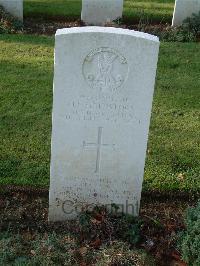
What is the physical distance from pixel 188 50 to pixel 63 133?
18.2ft

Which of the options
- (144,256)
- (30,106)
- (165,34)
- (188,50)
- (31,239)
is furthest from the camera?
(165,34)

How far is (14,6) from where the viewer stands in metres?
10.6

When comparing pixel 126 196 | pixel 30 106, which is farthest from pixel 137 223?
pixel 30 106

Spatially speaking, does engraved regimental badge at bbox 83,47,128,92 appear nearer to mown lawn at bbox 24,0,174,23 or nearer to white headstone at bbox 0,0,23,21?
mown lawn at bbox 24,0,174,23

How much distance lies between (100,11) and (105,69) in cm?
692

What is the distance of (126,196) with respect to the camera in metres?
4.97

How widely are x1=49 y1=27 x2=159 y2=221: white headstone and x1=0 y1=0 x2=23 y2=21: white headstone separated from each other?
263 inches

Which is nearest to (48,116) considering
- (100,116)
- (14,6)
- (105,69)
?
(100,116)

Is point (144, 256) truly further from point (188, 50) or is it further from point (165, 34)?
point (165, 34)

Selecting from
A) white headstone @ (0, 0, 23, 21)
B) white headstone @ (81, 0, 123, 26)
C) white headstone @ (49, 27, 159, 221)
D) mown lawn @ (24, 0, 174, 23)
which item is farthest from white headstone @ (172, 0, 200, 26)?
white headstone @ (49, 27, 159, 221)

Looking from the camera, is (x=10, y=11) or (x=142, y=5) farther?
(x=142, y=5)

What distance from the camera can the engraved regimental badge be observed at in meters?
4.30

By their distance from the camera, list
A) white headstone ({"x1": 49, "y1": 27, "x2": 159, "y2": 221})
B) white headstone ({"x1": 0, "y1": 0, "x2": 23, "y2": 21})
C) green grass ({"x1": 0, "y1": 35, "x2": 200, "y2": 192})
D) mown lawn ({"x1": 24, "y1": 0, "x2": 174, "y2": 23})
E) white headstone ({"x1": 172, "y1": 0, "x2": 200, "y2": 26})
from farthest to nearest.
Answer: mown lawn ({"x1": 24, "y1": 0, "x2": 174, "y2": 23})
white headstone ({"x1": 172, "y1": 0, "x2": 200, "y2": 26})
white headstone ({"x1": 0, "y1": 0, "x2": 23, "y2": 21})
green grass ({"x1": 0, "y1": 35, "x2": 200, "y2": 192})
white headstone ({"x1": 49, "y1": 27, "x2": 159, "y2": 221})

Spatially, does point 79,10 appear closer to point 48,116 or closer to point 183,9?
point 183,9
